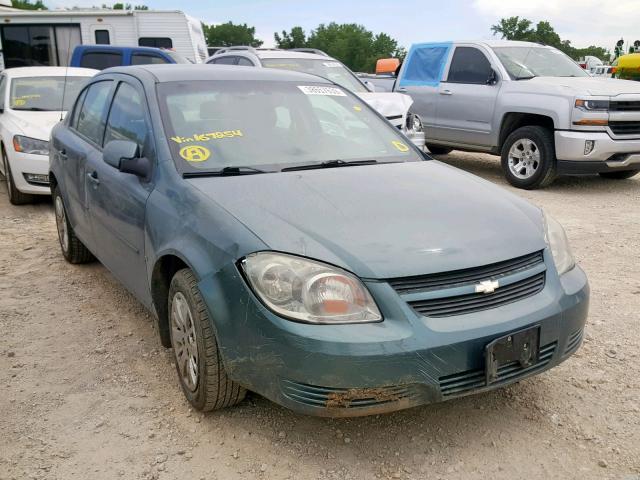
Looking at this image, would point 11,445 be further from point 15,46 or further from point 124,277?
point 15,46

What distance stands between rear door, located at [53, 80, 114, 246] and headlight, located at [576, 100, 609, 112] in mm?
5545

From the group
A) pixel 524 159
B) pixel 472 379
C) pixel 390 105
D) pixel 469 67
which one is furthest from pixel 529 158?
pixel 472 379

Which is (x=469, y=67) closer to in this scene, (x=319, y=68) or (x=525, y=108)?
(x=525, y=108)

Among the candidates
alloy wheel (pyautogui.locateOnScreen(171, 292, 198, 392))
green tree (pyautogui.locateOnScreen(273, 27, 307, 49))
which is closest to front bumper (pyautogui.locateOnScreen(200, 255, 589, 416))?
alloy wheel (pyautogui.locateOnScreen(171, 292, 198, 392))

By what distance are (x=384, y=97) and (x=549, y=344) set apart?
6141 millimetres

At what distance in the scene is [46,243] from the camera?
5.72 m

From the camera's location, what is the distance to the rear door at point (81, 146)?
4.13 metres

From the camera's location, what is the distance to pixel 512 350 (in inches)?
96.3

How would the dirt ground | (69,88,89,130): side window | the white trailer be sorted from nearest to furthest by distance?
the dirt ground
(69,88,89,130): side window
the white trailer

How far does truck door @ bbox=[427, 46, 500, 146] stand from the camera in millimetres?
8555

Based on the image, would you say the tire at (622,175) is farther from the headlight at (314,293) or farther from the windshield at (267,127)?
the headlight at (314,293)

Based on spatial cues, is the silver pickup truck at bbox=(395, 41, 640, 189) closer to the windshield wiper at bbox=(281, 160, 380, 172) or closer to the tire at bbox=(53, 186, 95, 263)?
the windshield wiper at bbox=(281, 160, 380, 172)

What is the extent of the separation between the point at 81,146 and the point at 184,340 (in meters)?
2.05

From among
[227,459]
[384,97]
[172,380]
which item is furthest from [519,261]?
[384,97]
